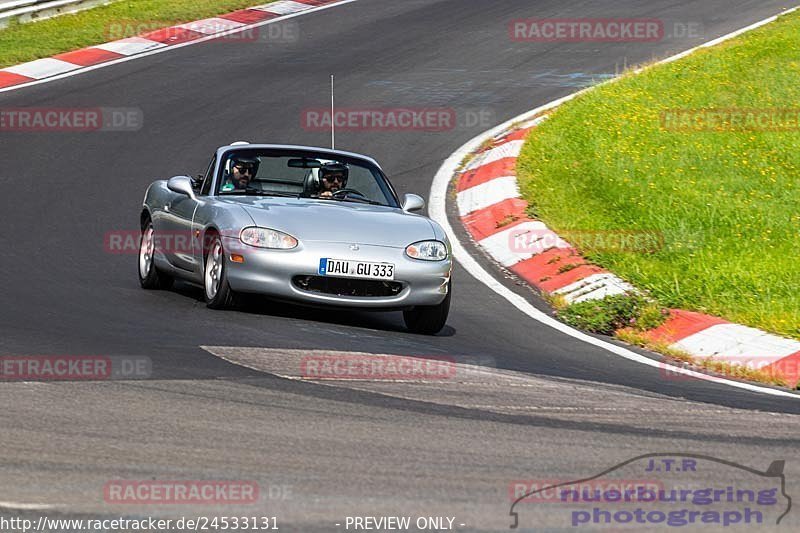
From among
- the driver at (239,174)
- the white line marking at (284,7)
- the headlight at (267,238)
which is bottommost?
the white line marking at (284,7)

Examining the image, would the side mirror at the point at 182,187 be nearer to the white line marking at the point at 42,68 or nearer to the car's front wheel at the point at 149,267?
the car's front wheel at the point at 149,267

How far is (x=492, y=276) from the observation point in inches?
464

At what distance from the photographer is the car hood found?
941cm

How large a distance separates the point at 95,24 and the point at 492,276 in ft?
40.8

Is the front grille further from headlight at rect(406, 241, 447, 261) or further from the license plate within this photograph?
headlight at rect(406, 241, 447, 261)

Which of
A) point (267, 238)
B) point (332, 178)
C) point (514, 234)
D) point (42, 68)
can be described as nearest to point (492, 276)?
point (514, 234)

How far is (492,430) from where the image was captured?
6035mm

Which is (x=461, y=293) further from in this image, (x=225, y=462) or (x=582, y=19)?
(x=582, y=19)

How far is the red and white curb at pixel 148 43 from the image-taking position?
762 inches

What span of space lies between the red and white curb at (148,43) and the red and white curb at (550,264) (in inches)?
Result: 264

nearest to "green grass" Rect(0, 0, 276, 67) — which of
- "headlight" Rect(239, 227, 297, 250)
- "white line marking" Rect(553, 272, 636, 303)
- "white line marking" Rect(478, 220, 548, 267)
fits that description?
"white line marking" Rect(478, 220, 548, 267)

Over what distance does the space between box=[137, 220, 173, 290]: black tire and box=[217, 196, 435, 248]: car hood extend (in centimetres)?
120

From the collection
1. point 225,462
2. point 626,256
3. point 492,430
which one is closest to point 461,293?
point 626,256

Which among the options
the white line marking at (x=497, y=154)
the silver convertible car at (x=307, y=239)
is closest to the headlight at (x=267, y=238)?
the silver convertible car at (x=307, y=239)
